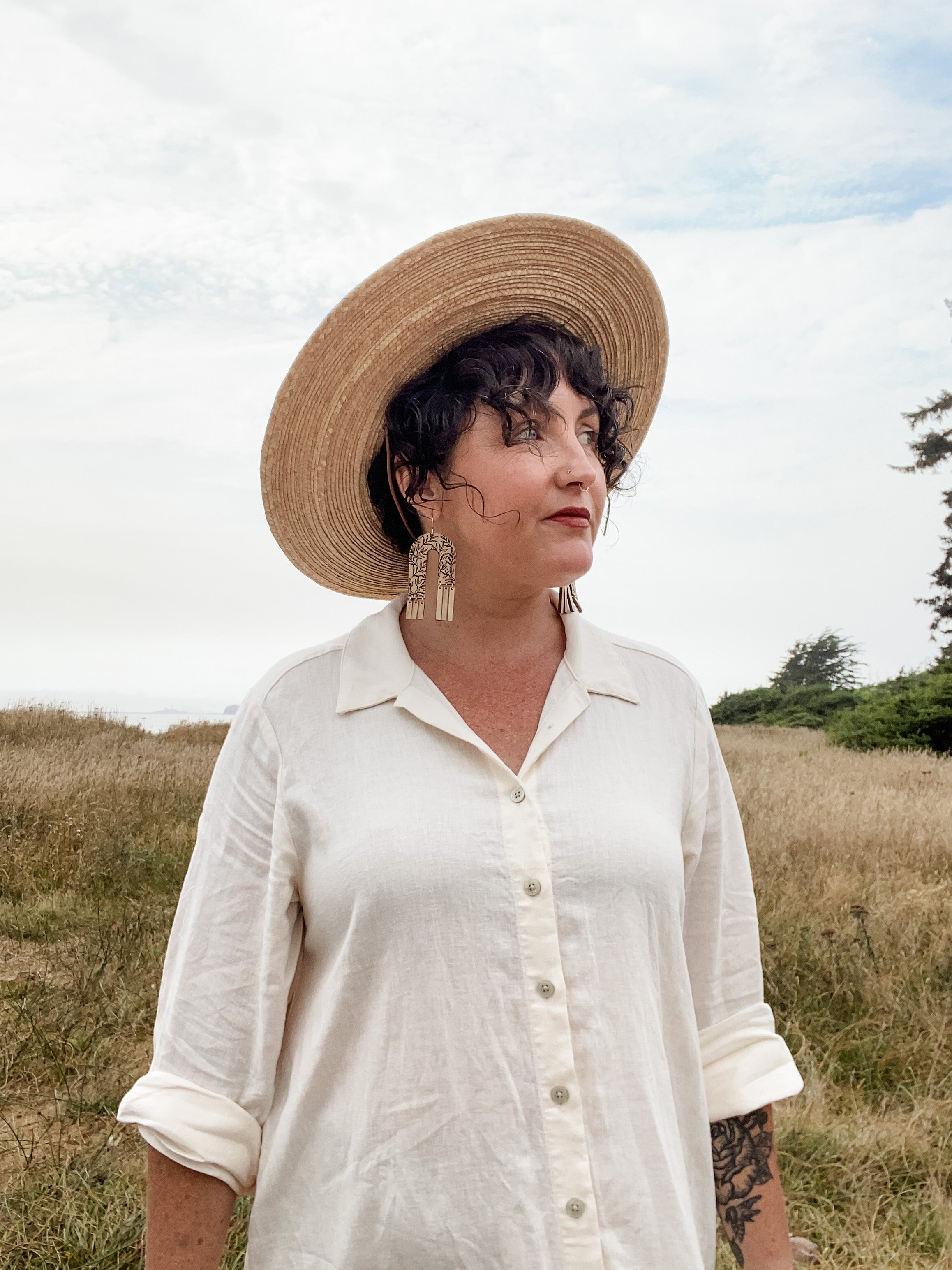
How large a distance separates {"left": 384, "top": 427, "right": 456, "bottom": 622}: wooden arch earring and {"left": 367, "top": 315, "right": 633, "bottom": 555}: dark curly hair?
0.09m

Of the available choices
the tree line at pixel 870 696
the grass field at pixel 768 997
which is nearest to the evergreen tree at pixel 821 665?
the tree line at pixel 870 696

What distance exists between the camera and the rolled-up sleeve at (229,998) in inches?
60.0

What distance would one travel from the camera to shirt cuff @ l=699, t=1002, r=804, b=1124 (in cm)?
170

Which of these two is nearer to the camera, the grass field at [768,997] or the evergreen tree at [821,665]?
the grass field at [768,997]

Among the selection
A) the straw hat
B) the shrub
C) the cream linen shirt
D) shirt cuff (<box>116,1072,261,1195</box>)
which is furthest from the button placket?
the shrub

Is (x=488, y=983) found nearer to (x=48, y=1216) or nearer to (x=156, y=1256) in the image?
(x=156, y=1256)

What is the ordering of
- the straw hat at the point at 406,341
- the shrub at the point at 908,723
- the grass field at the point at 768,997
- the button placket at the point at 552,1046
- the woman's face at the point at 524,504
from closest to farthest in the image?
the button placket at the point at 552,1046
the woman's face at the point at 524,504
the straw hat at the point at 406,341
the grass field at the point at 768,997
the shrub at the point at 908,723

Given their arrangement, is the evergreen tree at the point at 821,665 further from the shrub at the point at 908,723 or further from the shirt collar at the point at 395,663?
the shirt collar at the point at 395,663

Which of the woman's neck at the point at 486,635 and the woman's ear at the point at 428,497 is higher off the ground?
the woman's ear at the point at 428,497

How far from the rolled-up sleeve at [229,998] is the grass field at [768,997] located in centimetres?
198

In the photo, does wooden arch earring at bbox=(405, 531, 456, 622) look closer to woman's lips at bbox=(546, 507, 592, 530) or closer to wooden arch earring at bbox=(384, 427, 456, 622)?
wooden arch earring at bbox=(384, 427, 456, 622)

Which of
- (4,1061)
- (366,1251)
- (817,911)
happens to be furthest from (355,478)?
(817,911)

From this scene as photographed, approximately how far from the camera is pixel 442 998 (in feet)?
4.76

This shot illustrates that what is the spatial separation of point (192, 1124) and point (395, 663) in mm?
756
